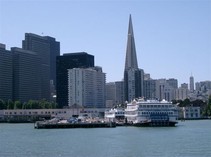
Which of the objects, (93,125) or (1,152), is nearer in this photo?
(1,152)

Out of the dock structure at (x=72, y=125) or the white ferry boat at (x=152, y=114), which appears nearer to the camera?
the white ferry boat at (x=152, y=114)

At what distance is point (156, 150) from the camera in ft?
182

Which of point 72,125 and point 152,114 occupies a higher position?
point 152,114

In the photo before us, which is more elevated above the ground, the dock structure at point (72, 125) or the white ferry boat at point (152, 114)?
the white ferry boat at point (152, 114)

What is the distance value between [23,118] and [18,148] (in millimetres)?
136124

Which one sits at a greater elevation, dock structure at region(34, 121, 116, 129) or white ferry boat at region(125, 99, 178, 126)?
white ferry boat at region(125, 99, 178, 126)

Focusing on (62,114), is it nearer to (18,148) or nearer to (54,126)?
(54,126)

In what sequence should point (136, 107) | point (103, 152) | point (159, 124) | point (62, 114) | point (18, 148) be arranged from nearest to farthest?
1. point (103, 152)
2. point (18, 148)
3. point (159, 124)
4. point (136, 107)
5. point (62, 114)

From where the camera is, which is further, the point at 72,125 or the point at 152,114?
the point at 72,125

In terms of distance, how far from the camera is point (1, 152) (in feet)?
182

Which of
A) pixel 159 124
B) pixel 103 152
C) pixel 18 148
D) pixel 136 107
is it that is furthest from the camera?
pixel 136 107

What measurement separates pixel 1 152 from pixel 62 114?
131 metres

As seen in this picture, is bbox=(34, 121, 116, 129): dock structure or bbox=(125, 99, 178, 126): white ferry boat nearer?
bbox=(125, 99, 178, 126): white ferry boat

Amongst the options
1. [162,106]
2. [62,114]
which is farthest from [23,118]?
[162,106]
